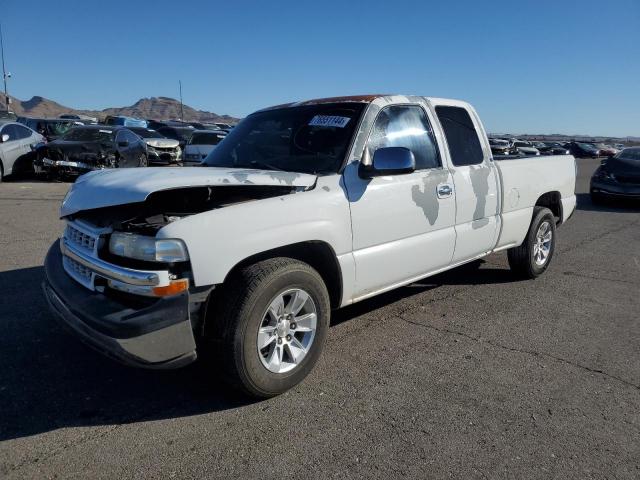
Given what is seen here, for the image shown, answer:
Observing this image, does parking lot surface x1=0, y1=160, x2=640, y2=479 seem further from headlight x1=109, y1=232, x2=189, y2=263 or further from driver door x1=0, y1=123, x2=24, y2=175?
driver door x1=0, y1=123, x2=24, y2=175

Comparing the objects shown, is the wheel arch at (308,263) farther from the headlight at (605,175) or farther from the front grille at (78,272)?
the headlight at (605,175)

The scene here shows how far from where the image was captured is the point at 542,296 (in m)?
5.45

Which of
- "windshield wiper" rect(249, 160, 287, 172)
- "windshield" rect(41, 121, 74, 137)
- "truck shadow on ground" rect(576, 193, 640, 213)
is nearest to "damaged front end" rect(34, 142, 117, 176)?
"windshield" rect(41, 121, 74, 137)

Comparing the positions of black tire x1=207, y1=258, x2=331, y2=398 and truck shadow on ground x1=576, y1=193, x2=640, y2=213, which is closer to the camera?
black tire x1=207, y1=258, x2=331, y2=398

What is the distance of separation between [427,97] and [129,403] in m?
3.50

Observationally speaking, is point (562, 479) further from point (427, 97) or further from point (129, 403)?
point (427, 97)

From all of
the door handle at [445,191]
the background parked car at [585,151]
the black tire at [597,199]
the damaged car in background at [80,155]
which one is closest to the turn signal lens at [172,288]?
the door handle at [445,191]

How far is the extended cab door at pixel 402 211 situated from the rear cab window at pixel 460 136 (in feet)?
0.88

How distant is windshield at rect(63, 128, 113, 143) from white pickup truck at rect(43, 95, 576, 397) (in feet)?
33.9

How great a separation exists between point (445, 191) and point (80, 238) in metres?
2.89

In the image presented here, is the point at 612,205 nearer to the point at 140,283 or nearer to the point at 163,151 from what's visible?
the point at 163,151

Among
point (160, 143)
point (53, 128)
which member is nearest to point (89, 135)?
point (160, 143)

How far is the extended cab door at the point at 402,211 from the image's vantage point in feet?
12.2

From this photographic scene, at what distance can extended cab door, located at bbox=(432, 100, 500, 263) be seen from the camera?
15.2ft
